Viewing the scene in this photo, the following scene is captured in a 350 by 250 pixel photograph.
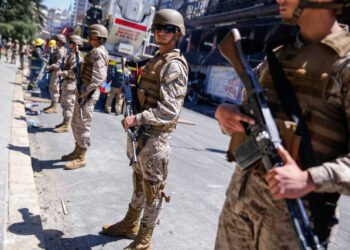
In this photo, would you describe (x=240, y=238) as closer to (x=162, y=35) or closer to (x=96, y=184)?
(x=162, y=35)

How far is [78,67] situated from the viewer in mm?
5070

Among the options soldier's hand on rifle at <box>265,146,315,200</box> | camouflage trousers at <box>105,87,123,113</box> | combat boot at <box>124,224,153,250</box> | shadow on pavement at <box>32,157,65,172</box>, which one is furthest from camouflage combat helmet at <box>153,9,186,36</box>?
camouflage trousers at <box>105,87,123,113</box>

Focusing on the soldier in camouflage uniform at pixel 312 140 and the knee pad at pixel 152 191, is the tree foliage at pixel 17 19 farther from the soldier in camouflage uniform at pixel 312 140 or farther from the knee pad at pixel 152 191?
the soldier in camouflage uniform at pixel 312 140

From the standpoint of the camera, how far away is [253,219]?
1.55 meters

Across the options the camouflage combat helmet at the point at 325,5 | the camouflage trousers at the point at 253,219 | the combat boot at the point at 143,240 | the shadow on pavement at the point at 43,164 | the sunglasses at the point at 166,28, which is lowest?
the shadow on pavement at the point at 43,164

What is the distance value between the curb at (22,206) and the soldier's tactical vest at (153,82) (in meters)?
1.33

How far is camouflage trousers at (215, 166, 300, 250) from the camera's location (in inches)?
57.8

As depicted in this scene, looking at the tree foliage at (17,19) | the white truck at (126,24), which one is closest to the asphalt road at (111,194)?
the white truck at (126,24)

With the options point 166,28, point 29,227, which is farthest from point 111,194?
point 166,28

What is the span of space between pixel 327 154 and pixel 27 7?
171 feet

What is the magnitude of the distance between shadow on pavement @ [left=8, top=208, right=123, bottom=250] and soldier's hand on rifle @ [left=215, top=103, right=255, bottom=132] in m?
1.83

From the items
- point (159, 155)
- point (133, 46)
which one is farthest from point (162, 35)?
point (133, 46)

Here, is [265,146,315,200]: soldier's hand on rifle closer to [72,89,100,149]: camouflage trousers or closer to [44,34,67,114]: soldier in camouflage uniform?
[72,89,100,149]: camouflage trousers

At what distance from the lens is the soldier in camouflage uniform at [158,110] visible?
2574 millimetres
